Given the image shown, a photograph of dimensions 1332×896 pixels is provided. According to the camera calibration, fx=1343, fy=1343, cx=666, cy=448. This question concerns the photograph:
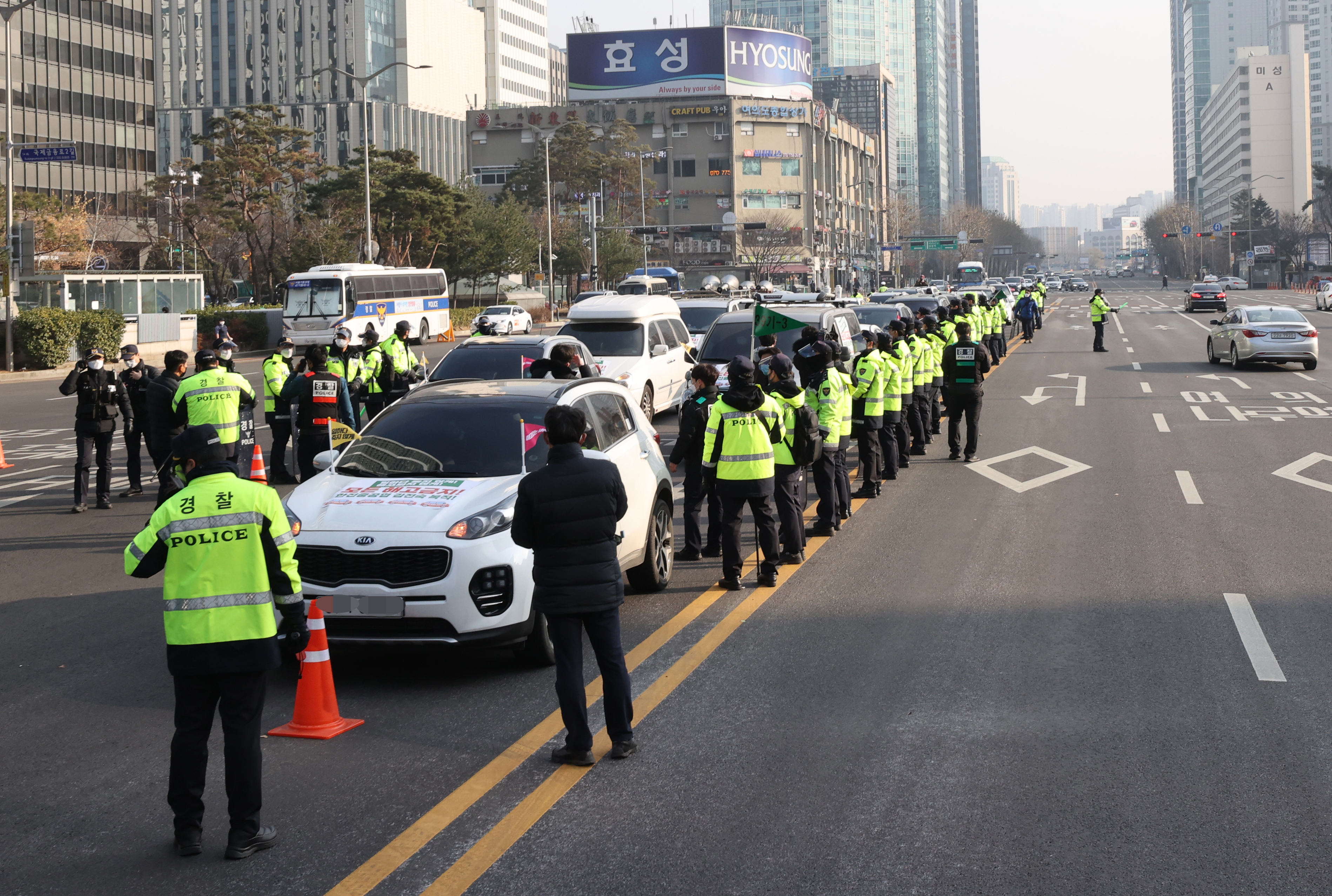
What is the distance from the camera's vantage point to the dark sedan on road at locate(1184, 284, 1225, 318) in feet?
219

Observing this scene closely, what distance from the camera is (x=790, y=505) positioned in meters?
10.7

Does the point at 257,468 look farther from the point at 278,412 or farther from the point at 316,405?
the point at 278,412

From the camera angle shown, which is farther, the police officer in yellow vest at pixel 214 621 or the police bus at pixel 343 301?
the police bus at pixel 343 301

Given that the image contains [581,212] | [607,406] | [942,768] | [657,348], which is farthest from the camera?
[581,212]

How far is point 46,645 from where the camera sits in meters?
8.80

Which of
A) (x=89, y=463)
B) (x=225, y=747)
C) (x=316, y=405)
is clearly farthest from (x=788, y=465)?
(x=89, y=463)

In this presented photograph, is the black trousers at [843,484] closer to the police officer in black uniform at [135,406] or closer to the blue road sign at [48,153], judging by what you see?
the police officer in black uniform at [135,406]

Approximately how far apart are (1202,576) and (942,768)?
5.03m

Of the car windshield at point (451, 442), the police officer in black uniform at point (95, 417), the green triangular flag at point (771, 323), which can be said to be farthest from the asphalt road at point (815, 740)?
the police officer in black uniform at point (95, 417)

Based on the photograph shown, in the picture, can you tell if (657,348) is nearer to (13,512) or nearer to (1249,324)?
(13,512)

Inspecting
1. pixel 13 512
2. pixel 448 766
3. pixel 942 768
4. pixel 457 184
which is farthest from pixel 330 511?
pixel 457 184

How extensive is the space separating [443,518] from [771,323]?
6665mm

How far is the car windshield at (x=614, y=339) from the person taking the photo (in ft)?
65.8

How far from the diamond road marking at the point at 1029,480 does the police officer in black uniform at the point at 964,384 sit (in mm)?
398
